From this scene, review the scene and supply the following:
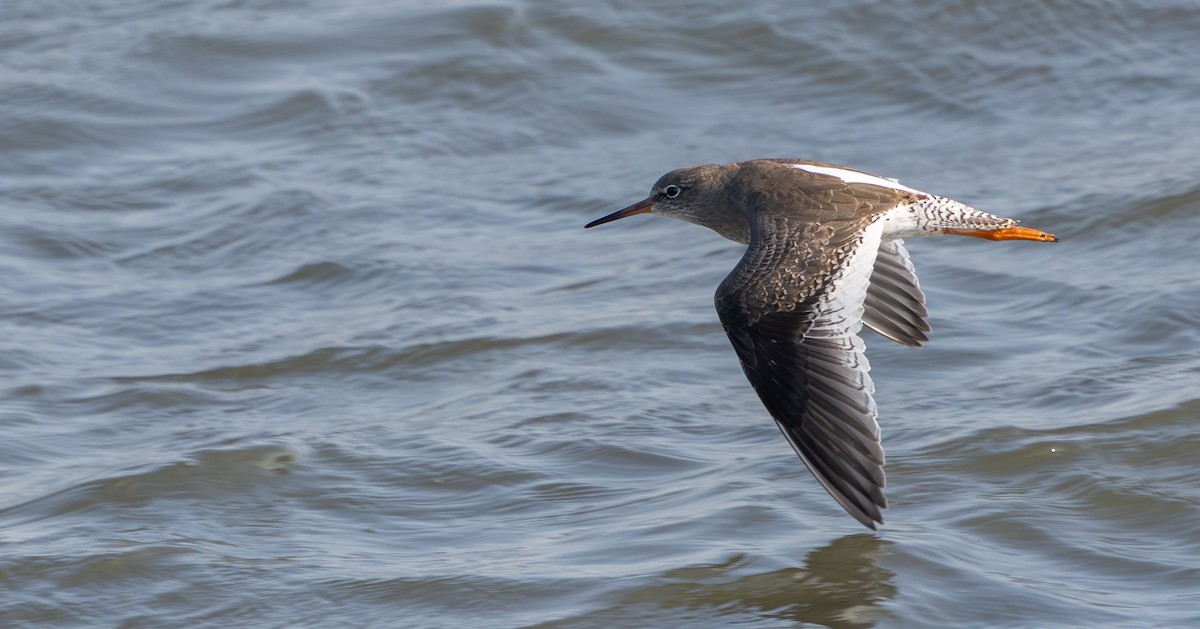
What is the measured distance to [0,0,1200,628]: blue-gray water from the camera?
670 cm

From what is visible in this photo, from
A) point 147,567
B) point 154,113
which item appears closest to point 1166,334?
point 147,567

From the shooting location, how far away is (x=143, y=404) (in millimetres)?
8477

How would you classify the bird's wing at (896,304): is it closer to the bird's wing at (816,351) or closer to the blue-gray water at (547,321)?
the blue-gray water at (547,321)

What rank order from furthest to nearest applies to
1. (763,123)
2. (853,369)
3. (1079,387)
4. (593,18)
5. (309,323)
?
(593,18) < (763,123) < (309,323) < (1079,387) < (853,369)

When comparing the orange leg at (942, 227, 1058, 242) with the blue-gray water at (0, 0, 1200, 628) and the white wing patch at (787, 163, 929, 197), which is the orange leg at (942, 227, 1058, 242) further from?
the blue-gray water at (0, 0, 1200, 628)

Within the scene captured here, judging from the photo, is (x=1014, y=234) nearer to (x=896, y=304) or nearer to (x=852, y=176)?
(x=896, y=304)

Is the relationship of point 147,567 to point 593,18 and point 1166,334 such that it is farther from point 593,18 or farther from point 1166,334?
point 593,18

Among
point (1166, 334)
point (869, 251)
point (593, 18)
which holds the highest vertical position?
point (593, 18)

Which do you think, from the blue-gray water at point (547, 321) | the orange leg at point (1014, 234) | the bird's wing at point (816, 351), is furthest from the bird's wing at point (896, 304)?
Answer: the bird's wing at point (816, 351)

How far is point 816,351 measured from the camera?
6.39 meters

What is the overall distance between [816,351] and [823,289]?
31 cm

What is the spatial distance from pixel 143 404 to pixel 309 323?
1261 millimetres

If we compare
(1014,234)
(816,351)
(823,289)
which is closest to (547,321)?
(1014,234)

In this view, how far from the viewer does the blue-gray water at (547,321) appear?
22.0 ft
